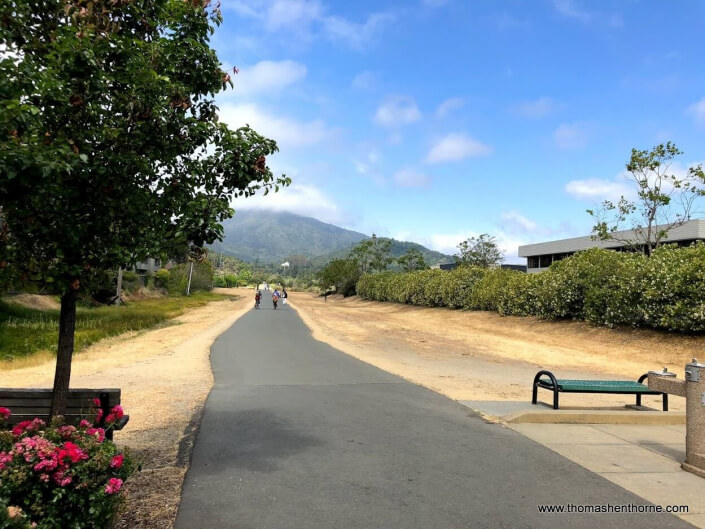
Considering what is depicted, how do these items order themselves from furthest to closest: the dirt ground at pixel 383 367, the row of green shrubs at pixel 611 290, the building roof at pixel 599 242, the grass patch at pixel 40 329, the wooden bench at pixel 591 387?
the building roof at pixel 599 242 < the grass patch at pixel 40 329 < the row of green shrubs at pixel 611 290 < the wooden bench at pixel 591 387 < the dirt ground at pixel 383 367

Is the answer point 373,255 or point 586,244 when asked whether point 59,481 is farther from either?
point 373,255

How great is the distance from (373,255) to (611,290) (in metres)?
60.0

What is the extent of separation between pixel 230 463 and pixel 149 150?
10.3 feet

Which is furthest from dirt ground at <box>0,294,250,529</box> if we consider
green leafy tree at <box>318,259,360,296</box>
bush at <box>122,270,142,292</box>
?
green leafy tree at <box>318,259,360,296</box>

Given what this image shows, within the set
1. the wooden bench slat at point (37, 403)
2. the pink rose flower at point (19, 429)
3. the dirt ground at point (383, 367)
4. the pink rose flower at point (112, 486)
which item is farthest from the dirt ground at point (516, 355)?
the pink rose flower at point (19, 429)

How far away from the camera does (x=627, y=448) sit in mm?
5570

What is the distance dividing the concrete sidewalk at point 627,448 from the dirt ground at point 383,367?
130cm

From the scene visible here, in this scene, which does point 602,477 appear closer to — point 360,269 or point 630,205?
point 630,205

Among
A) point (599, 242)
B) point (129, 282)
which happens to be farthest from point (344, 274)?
point (599, 242)

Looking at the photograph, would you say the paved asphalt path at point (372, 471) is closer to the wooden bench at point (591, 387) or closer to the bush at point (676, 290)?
the wooden bench at point (591, 387)

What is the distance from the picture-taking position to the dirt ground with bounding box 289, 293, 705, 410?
9.69 m

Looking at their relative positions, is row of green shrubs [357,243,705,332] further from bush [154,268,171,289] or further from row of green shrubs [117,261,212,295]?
bush [154,268,171,289]

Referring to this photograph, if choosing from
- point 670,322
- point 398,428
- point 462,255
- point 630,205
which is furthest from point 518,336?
point 462,255

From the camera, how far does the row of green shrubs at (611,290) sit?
15422 millimetres
